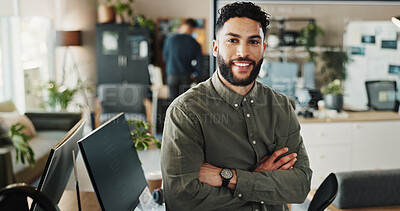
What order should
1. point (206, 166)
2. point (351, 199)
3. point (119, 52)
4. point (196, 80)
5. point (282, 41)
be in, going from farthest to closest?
point (119, 52) < point (196, 80) < point (282, 41) < point (351, 199) < point (206, 166)

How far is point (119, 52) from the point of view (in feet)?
24.3

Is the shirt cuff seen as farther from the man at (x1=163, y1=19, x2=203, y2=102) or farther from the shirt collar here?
the man at (x1=163, y1=19, x2=203, y2=102)

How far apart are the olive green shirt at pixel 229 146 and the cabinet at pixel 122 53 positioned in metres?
5.72

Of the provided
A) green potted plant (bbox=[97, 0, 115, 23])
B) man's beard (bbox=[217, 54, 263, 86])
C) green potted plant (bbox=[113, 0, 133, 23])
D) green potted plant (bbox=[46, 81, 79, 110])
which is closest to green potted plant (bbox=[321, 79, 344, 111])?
man's beard (bbox=[217, 54, 263, 86])

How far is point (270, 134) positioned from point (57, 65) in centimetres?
614

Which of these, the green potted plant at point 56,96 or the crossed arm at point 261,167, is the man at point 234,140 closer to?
the crossed arm at point 261,167

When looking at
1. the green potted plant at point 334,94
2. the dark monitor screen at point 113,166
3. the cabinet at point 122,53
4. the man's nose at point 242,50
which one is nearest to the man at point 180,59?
the cabinet at point 122,53

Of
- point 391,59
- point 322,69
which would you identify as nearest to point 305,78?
point 322,69

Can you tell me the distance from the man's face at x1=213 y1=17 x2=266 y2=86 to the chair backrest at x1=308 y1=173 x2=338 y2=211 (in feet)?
1.74

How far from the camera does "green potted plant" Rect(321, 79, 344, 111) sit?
4051 millimetres

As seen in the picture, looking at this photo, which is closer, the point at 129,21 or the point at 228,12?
the point at 228,12

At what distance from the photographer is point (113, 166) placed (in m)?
1.38

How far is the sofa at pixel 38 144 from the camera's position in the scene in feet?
11.1

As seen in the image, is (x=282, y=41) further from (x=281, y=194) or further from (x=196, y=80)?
(x=196, y=80)
